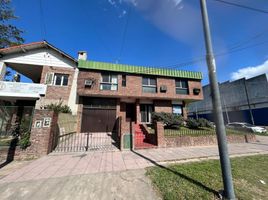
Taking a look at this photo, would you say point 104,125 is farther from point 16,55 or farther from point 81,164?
point 16,55

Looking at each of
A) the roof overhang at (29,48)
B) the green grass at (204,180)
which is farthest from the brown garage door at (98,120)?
the green grass at (204,180)

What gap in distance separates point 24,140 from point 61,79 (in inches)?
345

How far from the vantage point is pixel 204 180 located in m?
4.02

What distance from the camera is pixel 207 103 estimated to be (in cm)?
3678

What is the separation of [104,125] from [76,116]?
2937mm

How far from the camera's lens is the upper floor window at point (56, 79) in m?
13.2

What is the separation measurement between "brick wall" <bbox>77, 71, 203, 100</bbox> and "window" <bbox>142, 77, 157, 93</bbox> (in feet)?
1.59

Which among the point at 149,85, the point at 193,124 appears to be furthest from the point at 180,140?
the point at 149,85

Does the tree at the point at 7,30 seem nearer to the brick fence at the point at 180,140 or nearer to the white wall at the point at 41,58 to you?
the white wall at the point at 41,58

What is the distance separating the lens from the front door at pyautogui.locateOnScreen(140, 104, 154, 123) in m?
15.1

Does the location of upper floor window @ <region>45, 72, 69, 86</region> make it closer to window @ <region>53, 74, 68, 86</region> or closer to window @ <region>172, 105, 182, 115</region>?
window @ <region>53, 74, 68, 86</region>

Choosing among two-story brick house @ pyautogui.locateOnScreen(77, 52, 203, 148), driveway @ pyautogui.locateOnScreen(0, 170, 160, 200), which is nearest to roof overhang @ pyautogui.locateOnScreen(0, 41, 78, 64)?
two-story brick house @ pyautogui.locateOnScreen(77, 52, 203, 148)

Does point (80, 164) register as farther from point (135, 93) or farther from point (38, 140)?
point (135, 93)

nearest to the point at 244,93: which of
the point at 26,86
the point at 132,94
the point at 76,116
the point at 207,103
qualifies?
the point at 207,103
